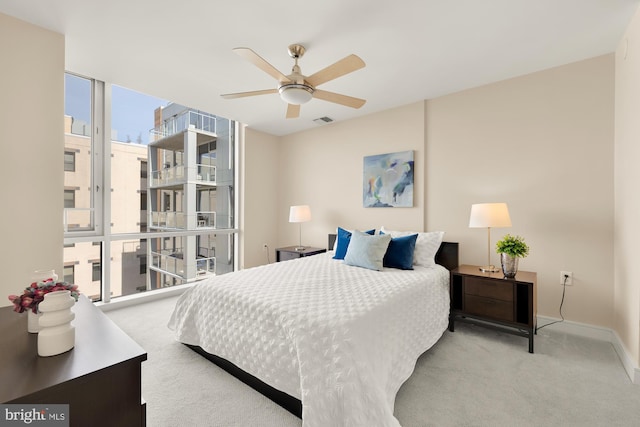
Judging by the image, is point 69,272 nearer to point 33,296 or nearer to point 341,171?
point 33,296

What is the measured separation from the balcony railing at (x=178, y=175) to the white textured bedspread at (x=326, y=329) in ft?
7.05

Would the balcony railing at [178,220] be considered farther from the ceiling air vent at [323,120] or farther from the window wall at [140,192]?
the ceiling air vent at [323,120]

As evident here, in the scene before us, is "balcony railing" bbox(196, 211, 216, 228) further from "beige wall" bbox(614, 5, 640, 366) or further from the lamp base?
"beige wall" bbox(614, 5, 640, 366)

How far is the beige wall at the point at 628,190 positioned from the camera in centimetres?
206

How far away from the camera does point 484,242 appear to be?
3225 mm

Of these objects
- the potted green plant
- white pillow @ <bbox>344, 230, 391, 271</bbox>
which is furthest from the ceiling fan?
the potted green plant

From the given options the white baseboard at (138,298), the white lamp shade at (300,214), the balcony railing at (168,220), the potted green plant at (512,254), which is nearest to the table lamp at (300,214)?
the white lamp shade at (300,214)

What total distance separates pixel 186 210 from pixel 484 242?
3.99 meters

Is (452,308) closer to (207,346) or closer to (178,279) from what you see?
(207,346)

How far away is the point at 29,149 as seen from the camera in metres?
2.34

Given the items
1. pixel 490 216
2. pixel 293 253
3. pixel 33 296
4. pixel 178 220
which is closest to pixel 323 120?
pixel 293 253

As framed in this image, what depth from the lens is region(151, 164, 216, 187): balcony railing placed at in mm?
3957

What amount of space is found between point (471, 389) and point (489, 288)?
3.46 feet
